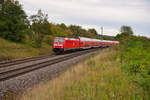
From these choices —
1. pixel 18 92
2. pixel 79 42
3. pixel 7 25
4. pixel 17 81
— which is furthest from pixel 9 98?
pixel 79 42

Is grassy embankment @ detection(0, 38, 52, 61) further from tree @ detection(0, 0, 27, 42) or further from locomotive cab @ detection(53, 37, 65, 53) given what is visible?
locomotive cab @ detection(53, 37, 65, 53)

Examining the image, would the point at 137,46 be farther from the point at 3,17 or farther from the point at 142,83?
the point at 3,17

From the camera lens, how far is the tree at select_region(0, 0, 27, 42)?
749 inches

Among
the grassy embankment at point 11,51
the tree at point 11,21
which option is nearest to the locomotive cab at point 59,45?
the grassy embankment at point 11,51

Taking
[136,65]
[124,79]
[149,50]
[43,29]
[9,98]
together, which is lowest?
[9,98]

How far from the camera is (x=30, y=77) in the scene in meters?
8.44

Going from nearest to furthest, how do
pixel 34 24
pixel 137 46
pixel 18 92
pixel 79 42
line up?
pixel 18 92, pixel 137 46, pixel 34 24, pixel 79 42

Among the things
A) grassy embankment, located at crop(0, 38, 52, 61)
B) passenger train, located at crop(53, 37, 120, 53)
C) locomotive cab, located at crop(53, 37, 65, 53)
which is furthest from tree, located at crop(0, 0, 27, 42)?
passenger train, located at crop(53, 37, 120, 53)

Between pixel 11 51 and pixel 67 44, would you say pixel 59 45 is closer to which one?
pixel 67 44

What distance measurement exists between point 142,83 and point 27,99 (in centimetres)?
404

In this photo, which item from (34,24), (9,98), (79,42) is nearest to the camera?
(9,98)

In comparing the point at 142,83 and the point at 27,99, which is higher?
the point at 142,83

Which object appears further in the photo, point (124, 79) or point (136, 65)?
point (136, 65)

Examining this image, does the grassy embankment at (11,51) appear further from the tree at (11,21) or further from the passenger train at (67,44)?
the passenger train at (67,44)
